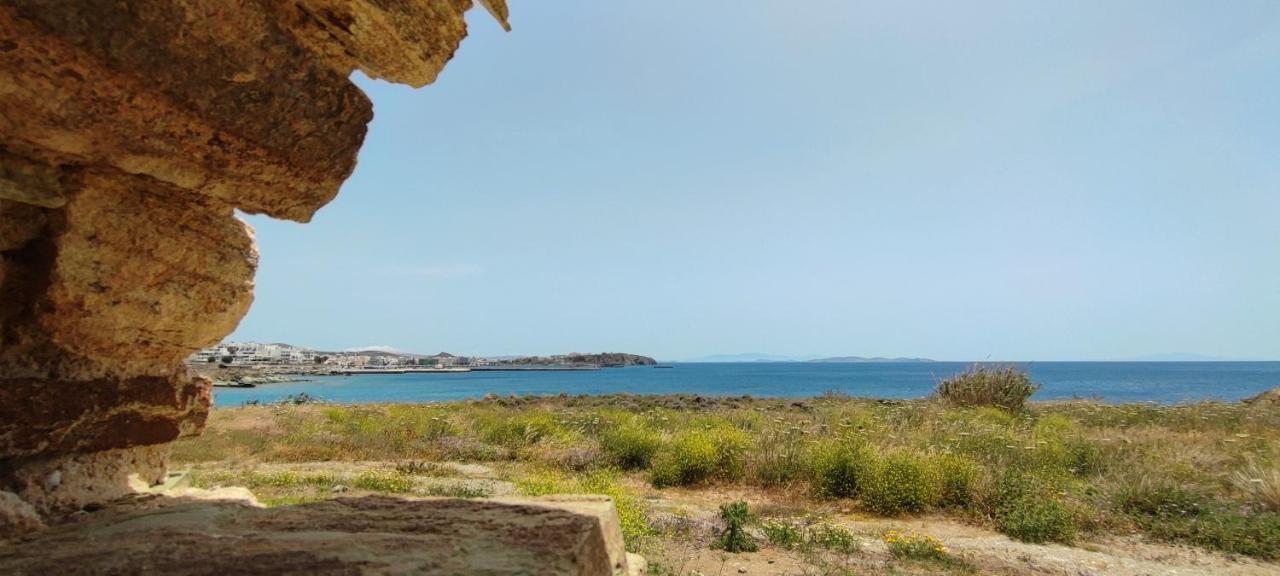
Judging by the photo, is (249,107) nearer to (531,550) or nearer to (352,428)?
(531,550)

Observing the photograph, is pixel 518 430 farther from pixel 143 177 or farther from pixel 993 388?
pixel 993 388

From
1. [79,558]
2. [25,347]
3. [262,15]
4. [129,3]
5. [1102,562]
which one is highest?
[262,15]

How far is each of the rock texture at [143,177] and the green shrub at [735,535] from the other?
16.1 feet

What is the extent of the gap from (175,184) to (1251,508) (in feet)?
36.6

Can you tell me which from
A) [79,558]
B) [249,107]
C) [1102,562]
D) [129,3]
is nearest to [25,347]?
[79,558]

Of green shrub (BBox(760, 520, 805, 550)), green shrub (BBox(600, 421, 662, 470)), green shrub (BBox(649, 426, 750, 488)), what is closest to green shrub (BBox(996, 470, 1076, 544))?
green shrub (BBox(760, 520, 805, 550))

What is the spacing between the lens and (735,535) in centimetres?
655

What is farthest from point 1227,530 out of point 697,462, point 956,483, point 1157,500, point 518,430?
point 518,430

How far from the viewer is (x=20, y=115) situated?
2.61m

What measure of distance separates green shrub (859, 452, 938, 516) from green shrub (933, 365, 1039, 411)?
12.0 meters

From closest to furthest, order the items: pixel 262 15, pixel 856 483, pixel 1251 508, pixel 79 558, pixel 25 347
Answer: pixel 79 558 → pixel 262 15 → pixel 25 347 → pixel 1251 508 → pixel 856 483

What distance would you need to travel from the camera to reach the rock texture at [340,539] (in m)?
2.33

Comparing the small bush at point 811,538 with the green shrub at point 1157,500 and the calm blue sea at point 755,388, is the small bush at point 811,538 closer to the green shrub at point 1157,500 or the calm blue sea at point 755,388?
the green shrub at point 1157,500

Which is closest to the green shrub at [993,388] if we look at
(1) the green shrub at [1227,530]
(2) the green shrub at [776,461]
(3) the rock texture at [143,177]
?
(2) the green shrub at [776,461]
